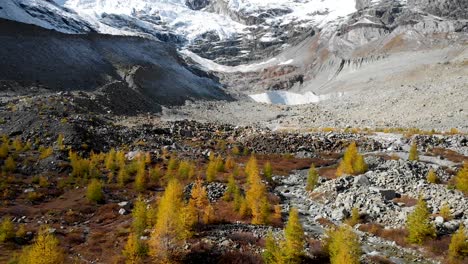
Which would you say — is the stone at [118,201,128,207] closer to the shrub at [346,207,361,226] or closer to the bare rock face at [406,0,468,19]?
the shrub at [346,207,361,226]

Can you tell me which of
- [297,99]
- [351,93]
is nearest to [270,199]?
[351,93]

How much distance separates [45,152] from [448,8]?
19181 centimetres

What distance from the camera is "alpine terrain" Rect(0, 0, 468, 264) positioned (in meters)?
24.5

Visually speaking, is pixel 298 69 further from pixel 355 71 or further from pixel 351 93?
pixel 351 93

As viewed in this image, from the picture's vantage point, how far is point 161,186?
43.7 meters

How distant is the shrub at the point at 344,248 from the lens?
20219 mm

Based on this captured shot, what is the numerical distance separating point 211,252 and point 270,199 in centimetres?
1533

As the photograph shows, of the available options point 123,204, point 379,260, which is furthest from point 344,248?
point 123,204

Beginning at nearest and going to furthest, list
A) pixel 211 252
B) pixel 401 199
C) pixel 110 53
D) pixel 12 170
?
pixel 211 252 → pixel 401 199 → pixel 12 170 → pixel 110 53

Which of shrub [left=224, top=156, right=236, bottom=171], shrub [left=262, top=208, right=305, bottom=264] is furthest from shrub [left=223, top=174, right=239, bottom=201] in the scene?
shrub [left=262, top=208, right=305, bottom=264]

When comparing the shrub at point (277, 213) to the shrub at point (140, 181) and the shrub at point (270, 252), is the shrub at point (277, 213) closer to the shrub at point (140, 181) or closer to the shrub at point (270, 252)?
the shrub at point (270, 252)

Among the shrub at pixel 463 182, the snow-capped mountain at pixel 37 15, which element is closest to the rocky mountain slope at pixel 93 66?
the snow-capped mountain at pixel 37 15

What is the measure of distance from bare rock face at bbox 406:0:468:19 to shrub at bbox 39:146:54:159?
18212 centimetres

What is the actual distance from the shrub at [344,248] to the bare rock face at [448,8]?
186703mm
